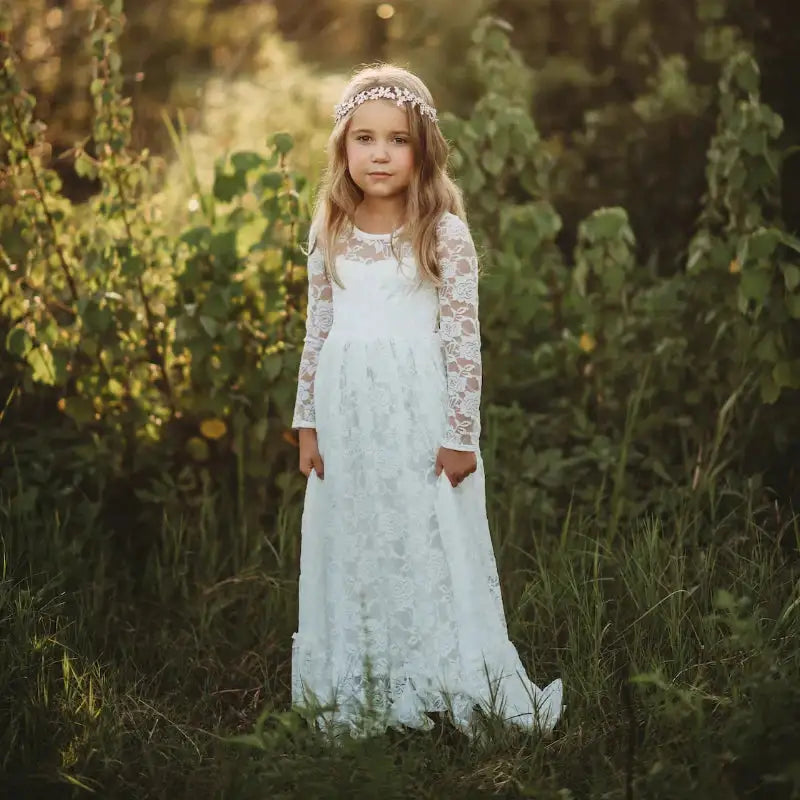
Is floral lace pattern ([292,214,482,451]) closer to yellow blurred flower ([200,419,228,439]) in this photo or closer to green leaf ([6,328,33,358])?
yellow blurred flower ([200,419,228,439])

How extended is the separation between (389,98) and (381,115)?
0.05 metres

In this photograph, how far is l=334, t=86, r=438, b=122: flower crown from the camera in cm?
280

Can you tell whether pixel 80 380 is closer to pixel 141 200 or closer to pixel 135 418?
pixel 135 418

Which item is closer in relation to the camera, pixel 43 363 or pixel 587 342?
pixel 43 363

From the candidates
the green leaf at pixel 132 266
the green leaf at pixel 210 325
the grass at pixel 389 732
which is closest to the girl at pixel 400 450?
the grass at pixel 389 732

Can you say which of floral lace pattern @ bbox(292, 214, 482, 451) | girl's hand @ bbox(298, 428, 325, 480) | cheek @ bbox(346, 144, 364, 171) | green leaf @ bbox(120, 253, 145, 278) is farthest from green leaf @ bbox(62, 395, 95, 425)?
cheek @ bbox(346, 144, 364, 171)

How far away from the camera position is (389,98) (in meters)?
2.80

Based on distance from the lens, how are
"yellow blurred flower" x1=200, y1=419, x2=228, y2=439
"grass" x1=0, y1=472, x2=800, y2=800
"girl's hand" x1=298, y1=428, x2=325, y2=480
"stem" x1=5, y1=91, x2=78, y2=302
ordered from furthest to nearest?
"yellow blurred flower" x1=200, y1=419, x2=228, y2=439 → "stem" x1=5, y1=91, x2=78, y2=302 → "girl's hand" x1=298, y1=428, x2=325, y2=480 → "grass" x1=0, y1=472, x2=800, y2=800

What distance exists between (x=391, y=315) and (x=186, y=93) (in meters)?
6.14

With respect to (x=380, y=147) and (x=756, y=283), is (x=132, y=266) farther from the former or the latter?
(x=756, y=283)

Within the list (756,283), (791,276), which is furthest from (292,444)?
(791,276)

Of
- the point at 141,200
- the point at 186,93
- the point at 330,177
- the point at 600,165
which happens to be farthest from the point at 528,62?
the point at 330,177

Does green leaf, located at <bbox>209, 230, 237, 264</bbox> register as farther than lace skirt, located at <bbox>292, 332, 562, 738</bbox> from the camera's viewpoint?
Yes

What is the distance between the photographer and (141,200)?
3879mm
